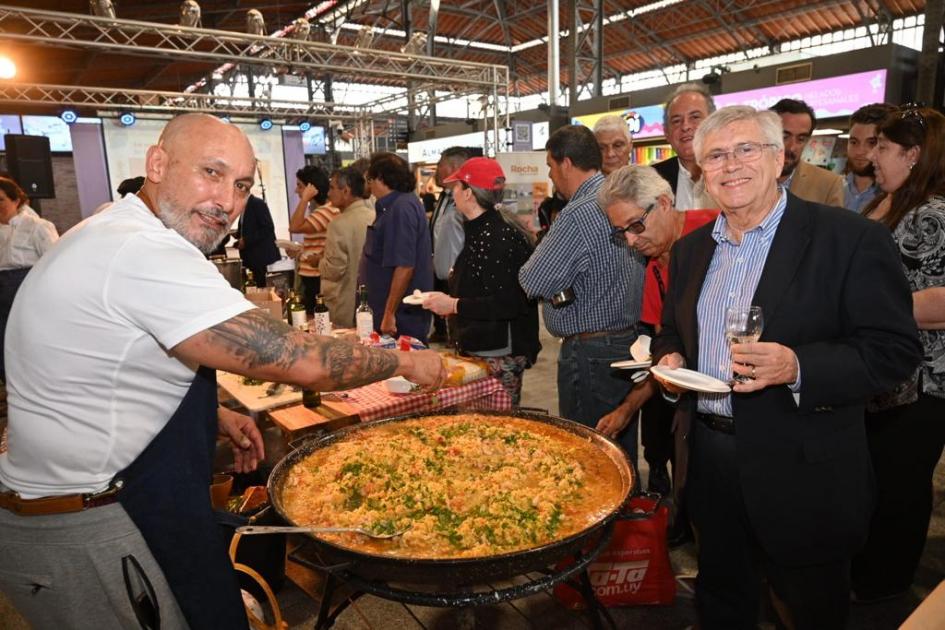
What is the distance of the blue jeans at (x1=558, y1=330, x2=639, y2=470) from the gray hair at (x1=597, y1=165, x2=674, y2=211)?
2.54 ft

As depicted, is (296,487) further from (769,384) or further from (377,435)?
(769,384)

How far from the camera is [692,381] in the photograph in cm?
172

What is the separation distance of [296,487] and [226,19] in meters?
14.9

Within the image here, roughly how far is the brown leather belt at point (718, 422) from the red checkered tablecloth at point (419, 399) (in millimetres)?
1191

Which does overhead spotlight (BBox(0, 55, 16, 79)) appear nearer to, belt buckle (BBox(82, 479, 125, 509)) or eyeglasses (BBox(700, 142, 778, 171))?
belt buckle (BBox(82, 479, 125, 509))

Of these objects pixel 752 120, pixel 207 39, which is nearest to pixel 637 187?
pixel 752 120

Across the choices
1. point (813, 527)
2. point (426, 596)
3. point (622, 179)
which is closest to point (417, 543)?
point (426, 596)

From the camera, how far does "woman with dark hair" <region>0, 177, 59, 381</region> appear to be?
5963 mm

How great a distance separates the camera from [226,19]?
13.8 meters

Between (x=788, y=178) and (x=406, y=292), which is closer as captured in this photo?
(x=788, y=178)

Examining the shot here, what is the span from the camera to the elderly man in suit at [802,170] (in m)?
3.47

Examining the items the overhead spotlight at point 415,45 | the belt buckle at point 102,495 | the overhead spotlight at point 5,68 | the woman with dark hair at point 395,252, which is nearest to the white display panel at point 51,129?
the overhead spotlight at point 5,68

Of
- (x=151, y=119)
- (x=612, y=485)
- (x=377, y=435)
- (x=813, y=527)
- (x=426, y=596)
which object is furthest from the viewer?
(x=151, y=119)

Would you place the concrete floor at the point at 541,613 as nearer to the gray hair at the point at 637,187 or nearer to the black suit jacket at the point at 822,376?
the black suit jacket at the point at 822,376
